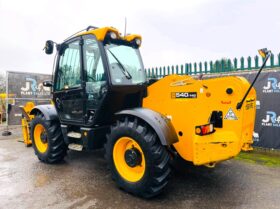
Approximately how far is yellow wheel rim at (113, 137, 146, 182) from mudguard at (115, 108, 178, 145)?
15.6 inches

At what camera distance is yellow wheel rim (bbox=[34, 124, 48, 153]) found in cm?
541

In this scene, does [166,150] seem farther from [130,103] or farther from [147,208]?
[130,103]

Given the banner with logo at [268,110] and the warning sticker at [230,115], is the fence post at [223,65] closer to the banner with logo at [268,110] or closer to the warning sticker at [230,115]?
the banner with logo at [268,110]

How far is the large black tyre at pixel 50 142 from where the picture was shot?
497 centimetres

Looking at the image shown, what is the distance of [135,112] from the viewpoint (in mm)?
3576

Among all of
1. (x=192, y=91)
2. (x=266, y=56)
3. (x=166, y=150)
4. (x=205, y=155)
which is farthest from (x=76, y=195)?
(x=266, y=56)

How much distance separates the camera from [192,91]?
3697 mm

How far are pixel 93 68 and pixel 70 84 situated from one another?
0.74 metres

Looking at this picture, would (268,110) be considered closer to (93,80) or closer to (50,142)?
(93,80)

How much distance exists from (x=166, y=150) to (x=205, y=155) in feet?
1.70

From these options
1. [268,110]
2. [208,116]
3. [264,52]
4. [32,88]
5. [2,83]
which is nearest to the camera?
[264,52]

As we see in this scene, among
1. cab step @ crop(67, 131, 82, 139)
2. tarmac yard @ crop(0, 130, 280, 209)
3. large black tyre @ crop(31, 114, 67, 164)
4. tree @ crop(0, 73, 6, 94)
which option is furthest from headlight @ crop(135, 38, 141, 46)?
tree @ crop(0, 73, 6, 94)

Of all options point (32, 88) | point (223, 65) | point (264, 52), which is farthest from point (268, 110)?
point (32, 88)

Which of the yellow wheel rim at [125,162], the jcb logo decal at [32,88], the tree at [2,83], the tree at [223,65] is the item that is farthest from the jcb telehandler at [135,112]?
the tree at [2,83]
